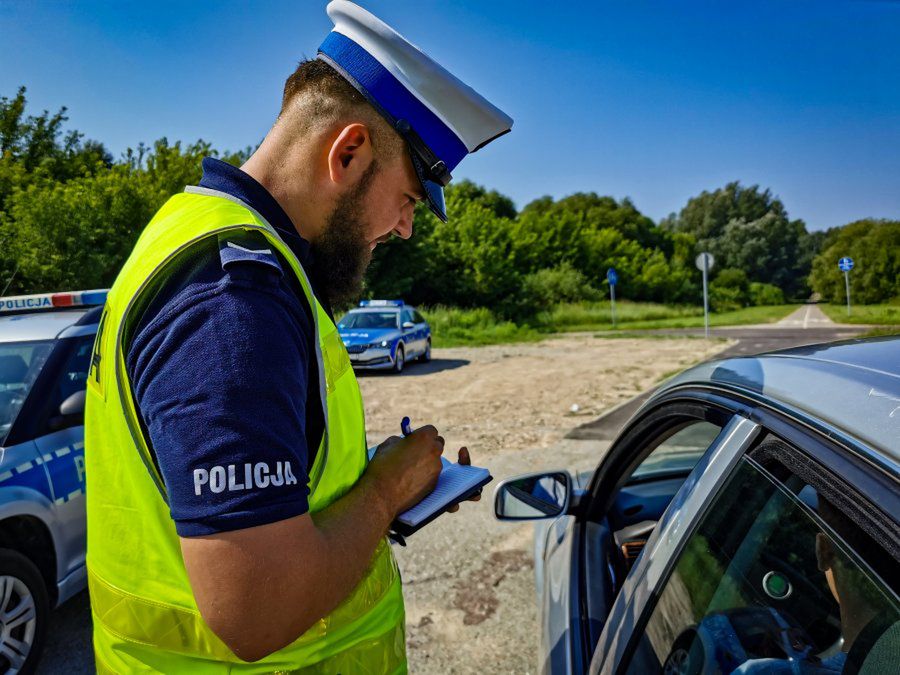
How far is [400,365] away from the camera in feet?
44.3

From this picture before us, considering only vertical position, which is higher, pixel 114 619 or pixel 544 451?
pixel 114 619

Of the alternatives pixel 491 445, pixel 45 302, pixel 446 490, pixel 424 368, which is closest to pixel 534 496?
pixel 446 490

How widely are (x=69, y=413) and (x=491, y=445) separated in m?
4.59

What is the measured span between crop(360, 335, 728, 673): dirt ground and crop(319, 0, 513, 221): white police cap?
2.25m

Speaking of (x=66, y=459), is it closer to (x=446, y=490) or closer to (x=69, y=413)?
(x=69, y=413)

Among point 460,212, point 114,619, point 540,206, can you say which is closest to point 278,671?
point 114,619

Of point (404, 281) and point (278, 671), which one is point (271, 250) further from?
point (404, 281)

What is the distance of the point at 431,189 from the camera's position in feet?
4.08

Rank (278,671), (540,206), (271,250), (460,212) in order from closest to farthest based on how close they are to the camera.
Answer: (271,250) < (278,671) < (460,212) < (540,206)

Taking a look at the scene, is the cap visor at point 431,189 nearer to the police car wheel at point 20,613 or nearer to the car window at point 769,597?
the car window at point 769,597

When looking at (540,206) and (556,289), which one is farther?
(540,206)

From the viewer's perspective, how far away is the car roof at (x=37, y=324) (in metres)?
3.47

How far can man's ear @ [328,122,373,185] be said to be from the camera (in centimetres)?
108

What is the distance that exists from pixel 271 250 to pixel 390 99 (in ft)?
1.31
